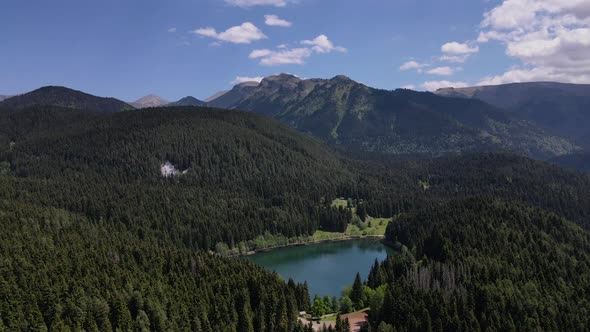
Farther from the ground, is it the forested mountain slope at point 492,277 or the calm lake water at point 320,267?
the forested mountain slope at point 492,277

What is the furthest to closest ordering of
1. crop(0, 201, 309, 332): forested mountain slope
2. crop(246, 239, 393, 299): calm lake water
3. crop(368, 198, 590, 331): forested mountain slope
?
crop(246, 239, 393, 299): calm lake water, crop(368, 198, 590, 331): forested mountain slope, crop(0, 201, 309, 332): forested mountain slope

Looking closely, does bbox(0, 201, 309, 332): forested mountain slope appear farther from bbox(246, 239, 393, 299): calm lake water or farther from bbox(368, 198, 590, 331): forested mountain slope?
bbox(246, 239, 393, 299): calm lake water

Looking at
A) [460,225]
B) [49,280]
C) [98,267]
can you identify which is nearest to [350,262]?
[460,225]

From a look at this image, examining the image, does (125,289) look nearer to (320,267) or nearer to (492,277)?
(492,277)

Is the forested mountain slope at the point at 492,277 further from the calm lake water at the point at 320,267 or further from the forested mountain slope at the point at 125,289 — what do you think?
the forested mountain slope at the point at 125,289

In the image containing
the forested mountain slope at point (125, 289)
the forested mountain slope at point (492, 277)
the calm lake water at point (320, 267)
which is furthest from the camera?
the calm lake water at point (320, 267)

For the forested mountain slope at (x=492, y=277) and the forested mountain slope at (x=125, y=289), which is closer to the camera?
the forested mountain slope at (x=125, y=289)

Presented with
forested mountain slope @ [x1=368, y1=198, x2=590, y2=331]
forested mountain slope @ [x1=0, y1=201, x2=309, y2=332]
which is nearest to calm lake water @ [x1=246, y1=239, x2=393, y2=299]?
forested mountain slope @ [x1=368, y1=198, x2=590, y2=331]

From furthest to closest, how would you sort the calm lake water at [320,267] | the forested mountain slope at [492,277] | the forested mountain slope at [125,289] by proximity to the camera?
the calm lake water at [320,267]
the forested mountain slope at [492,277]
the forested mountain slope at [125,289]

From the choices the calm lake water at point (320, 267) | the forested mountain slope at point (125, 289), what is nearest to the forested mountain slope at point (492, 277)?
the calm lake water at point (320, 267)

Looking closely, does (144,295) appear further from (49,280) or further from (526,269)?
(526,269)

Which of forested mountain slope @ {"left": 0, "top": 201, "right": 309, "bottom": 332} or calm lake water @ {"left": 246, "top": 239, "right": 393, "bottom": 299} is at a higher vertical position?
forested mountain slope @ {"left": 0, "top": 201, "right": 309, "bottom": 332}
